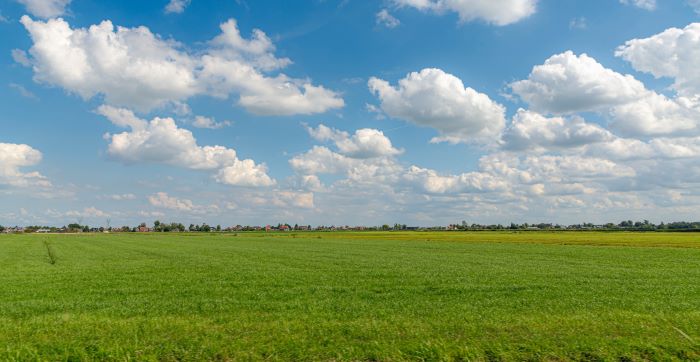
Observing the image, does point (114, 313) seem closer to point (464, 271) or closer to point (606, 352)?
point (606, 352)

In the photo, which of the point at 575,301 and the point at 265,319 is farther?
the point at 575,301

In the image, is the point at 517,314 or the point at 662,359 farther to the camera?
→ the point at 517,314

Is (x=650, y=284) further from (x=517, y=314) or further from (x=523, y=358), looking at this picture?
(x=523, y=358)

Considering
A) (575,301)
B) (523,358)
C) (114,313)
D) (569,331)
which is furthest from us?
(575,301)

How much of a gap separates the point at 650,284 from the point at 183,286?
26210 millimetres

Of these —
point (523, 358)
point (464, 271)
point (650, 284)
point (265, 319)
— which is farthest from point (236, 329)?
point (650, 284)

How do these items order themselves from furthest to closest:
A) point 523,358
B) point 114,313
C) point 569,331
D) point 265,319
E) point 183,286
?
point 183,286
point 114,313
point 265,319
point 569,331
point 523,358

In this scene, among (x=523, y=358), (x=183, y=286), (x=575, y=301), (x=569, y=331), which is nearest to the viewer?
(x=523, y=358)

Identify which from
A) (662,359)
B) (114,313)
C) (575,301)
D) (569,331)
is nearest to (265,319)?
(114,313)

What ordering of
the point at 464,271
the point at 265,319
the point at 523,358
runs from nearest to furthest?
the point at 523,358, the point at 265,319, the point at 464,271

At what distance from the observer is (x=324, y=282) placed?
85.0 ft

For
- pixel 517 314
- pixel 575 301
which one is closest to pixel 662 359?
pixel 517 314

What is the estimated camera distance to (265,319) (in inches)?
620

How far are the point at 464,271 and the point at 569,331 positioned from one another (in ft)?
60.7
